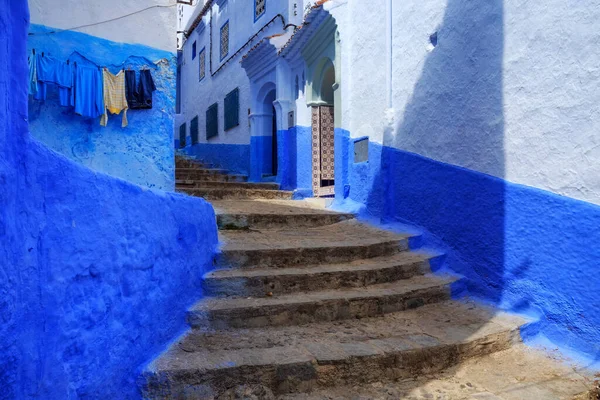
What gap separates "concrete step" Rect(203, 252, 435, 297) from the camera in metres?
3.80

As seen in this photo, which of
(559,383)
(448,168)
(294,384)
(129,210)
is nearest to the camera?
(129,210)

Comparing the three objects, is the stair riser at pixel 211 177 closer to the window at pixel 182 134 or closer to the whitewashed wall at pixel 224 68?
the whitewashed wall at pixel 224 68

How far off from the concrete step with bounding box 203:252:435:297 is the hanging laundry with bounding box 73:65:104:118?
310 centimetres

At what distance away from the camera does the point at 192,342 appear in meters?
3.12

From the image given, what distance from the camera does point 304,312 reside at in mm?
3631

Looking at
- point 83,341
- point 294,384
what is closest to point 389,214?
point 294,384

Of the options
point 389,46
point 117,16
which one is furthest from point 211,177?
point 389,46

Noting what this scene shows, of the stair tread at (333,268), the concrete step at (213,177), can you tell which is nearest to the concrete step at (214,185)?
A: the concrete step at (213,177)

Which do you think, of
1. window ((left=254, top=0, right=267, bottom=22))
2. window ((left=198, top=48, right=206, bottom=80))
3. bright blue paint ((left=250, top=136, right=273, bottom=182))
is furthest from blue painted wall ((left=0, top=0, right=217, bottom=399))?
window ((left=198, top=48, right=206, bottom=80))

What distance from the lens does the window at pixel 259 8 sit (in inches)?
437

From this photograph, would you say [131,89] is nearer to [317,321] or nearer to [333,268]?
→ [333,268]

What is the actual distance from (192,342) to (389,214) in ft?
11.7

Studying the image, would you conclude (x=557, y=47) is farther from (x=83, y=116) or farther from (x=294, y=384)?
(x=83, y=116)

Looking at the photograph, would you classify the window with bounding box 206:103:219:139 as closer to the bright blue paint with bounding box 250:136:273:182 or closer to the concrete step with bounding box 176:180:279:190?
the bright blue paint with bounding box 250:136:273:182
